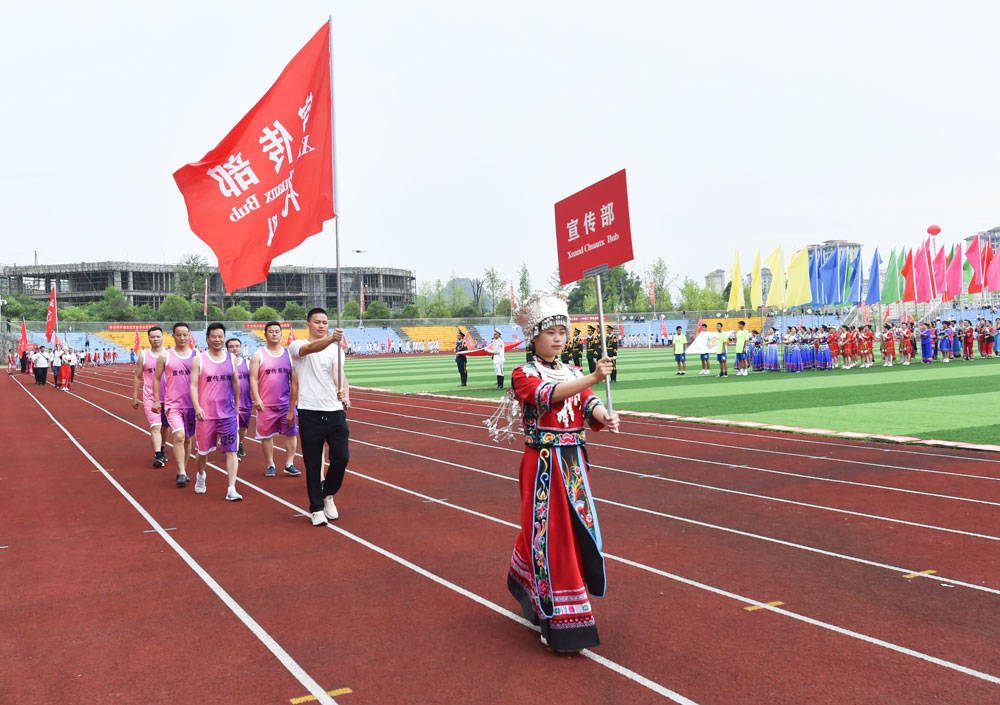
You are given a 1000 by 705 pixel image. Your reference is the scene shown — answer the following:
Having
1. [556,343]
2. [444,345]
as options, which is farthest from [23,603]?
[444,345]

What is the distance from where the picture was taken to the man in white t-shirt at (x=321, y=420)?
686cm

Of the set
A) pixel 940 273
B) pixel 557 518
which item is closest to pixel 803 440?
pixel 557 518

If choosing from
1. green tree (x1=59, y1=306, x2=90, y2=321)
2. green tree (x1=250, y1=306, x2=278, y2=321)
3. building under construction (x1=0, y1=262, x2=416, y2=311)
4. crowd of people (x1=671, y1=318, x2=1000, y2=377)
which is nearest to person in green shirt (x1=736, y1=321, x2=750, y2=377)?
crowd of people (x1=671, y1=318, x2=1000, y2=377)

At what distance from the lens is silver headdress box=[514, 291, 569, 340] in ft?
13.8

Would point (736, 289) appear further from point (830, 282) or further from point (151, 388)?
point (151, 388)

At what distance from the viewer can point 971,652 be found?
3.78 m

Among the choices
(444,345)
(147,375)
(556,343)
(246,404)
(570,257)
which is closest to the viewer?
(556,343)

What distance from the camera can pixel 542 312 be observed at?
13.9ft

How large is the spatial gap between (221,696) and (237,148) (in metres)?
5.23

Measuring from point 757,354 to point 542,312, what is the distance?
24930 millimetres

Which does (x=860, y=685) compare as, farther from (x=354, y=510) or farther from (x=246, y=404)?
(x=246, y=404)

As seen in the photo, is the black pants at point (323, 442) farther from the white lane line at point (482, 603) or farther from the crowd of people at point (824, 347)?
the crowd of people at point (824, 347)

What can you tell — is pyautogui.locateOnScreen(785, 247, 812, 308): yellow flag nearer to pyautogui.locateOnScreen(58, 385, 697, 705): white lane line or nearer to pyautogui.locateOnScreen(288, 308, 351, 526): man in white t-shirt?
pyautogui.locateOnScreen(58, 385, 697, 705): white lane line

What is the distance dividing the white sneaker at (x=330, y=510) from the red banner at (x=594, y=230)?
3.41 metres
